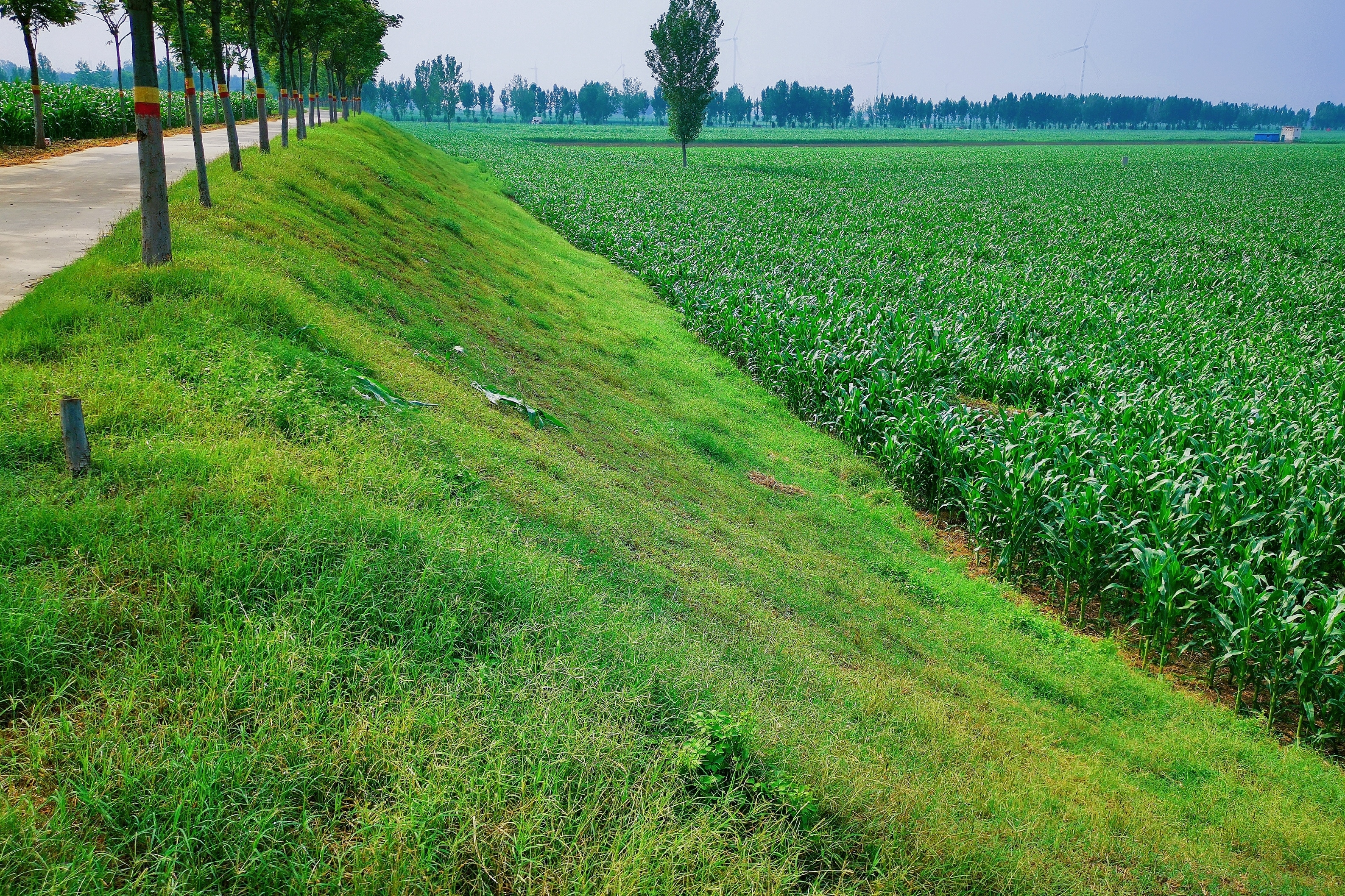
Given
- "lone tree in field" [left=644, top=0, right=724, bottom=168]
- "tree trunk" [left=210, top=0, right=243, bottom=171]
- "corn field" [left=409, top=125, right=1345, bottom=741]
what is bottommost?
"corn field" [left=409, top=125, right=1345, bottom=741]

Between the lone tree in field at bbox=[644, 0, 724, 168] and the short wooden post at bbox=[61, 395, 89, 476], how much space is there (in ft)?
207

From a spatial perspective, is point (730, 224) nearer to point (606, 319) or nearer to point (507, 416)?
point (606, 319)

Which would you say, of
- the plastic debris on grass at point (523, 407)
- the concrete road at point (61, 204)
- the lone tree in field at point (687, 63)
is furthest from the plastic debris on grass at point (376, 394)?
the lone tree in field at point (687, 63)

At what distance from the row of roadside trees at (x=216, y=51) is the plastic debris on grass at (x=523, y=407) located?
322cm

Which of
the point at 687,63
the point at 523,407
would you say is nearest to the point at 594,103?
the point at 687,63

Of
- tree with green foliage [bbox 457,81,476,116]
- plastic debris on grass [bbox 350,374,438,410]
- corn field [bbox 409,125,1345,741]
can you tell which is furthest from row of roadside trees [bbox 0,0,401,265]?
tree with green foliage [bbox 457,81,476,116]

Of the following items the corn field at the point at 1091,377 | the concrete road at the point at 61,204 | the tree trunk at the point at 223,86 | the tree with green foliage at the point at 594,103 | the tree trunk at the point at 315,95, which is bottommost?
the corn field at the point at 1091,377

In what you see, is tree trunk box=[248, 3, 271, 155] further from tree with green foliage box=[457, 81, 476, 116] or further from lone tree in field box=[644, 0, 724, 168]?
tree with green foliage box=[457, 81, 476, 116]

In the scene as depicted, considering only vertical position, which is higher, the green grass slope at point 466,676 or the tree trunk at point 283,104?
the tree trunk at point 283,104

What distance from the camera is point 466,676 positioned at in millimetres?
3559

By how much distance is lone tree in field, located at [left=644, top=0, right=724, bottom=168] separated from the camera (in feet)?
204

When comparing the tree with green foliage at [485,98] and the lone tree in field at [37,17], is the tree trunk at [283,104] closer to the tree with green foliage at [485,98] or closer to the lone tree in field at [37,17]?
the lone tree in field at [37,17]

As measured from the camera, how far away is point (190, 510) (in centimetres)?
388

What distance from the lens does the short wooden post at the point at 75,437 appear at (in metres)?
3.78
